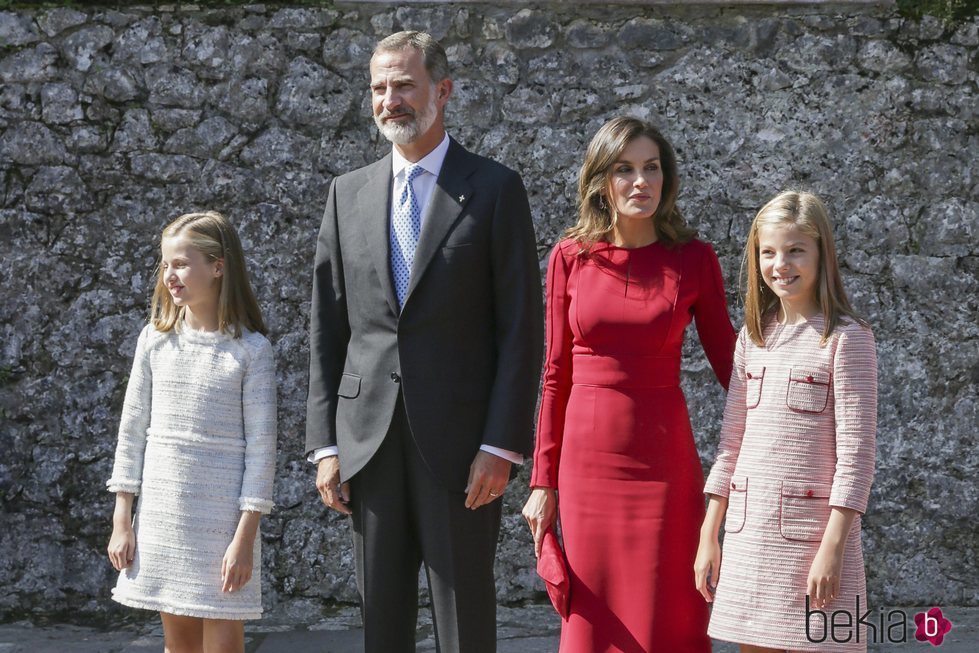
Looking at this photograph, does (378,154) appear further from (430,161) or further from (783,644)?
(783,644)

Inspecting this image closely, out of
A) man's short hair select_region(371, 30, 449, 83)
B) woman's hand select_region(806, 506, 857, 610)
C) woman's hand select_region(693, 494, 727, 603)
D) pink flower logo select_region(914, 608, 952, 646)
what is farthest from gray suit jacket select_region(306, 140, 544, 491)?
pink flower logo select_region(914, 608, 952, 646)

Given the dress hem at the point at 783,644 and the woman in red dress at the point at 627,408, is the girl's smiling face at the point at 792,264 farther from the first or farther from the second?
the dress hem at the point at 783,644

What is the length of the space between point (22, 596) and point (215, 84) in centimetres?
213

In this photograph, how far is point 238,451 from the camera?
2.90m

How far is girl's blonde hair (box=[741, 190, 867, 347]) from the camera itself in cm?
257

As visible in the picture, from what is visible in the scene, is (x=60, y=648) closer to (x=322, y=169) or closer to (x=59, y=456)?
(x=59, y=456)

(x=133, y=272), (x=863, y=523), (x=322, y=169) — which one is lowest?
(x=863, y=523)

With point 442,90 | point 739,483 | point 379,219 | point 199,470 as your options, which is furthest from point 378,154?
point 739,483

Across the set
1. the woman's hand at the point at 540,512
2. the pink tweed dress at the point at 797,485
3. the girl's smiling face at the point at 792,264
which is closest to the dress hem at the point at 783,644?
the pink tweed dress at the point at 797,485


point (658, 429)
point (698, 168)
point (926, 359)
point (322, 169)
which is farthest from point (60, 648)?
point (926, 359)

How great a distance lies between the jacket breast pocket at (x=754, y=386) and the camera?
2.62 meters

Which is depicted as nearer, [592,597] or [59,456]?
[592,597]

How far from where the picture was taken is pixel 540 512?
2783mm

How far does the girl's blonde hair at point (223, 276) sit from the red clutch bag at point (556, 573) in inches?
38.5
